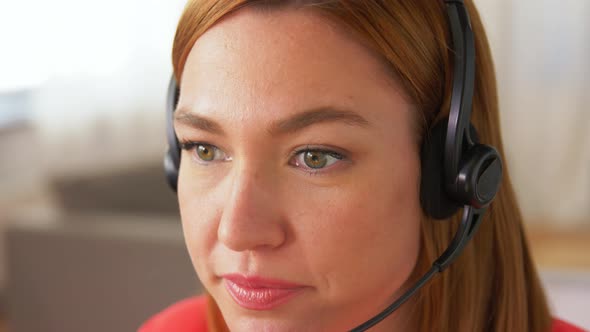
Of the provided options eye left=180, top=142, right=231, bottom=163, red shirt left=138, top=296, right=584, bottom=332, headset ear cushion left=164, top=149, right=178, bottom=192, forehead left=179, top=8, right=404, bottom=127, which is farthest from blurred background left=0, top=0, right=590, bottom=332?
forehead left=179, top=8, right=404, bottom=127

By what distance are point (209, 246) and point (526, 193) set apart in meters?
3.16

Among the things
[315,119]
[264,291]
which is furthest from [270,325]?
[315,119]

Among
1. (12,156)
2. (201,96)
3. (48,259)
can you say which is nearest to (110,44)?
(12,156)

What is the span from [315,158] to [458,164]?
18 centimetres

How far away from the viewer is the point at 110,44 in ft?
11.4

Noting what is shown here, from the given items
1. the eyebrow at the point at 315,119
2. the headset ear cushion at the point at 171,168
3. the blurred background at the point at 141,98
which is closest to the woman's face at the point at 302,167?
the eyebrow at the point at 315,119

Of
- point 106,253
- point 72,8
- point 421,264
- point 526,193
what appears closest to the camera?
point 421,264

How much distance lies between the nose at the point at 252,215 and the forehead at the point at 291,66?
9 cm

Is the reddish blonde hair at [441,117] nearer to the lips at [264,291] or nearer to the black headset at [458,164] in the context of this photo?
the black headset at [458,164]

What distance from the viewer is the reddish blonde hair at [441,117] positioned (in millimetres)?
889

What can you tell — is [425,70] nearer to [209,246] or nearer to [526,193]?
[209,246]

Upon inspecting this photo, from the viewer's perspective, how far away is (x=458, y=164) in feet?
2.97

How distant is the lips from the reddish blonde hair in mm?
201

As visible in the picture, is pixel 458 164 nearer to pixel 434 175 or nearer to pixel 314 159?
pixel 434 175
